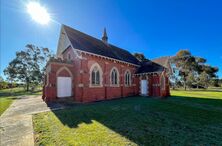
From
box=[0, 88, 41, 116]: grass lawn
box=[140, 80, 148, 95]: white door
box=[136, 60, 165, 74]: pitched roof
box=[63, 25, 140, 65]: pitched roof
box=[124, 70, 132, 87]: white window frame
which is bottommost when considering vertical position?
box=[0, 88, 41, 116]: grass lawn

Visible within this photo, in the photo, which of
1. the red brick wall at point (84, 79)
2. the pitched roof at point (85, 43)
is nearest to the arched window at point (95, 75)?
the red brick wall at point (84, 79)

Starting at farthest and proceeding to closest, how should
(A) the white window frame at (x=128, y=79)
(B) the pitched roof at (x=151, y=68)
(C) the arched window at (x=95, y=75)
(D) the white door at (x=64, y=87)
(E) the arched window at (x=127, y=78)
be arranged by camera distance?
(E) the arched window at (x=127, y=78), (A) the white window frame at (x=128, y=79), (B) the pitched roof at (x=151, y=68), (C) the arched window at (x=95, y=75), (D) the white door at (x=64, y=87)

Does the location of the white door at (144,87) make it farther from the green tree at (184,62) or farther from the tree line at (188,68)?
the green tree at (184,62)

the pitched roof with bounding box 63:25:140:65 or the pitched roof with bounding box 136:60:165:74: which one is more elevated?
the pitched roof with bounding box 63:25:140:65

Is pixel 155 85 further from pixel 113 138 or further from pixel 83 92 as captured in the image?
pixel 113 138

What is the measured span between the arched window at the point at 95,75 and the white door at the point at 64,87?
2.65 m

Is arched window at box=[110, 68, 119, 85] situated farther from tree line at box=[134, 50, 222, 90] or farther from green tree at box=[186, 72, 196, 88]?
green tree at box=[186, 72, 196, 88]

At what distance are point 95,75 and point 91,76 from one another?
25.8 inches

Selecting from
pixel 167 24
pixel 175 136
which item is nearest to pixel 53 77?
pixel 175 136

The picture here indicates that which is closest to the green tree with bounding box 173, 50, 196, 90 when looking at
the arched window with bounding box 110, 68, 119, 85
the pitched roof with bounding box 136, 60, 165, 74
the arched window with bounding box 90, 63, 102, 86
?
the pitched roof with bounding box 136, 60, 165, 74

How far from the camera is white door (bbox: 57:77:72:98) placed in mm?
13596

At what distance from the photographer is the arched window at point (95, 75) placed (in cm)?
1428

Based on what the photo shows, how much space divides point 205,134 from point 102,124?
4463 mm

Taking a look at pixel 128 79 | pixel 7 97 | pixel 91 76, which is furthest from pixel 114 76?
pixel 7 97
